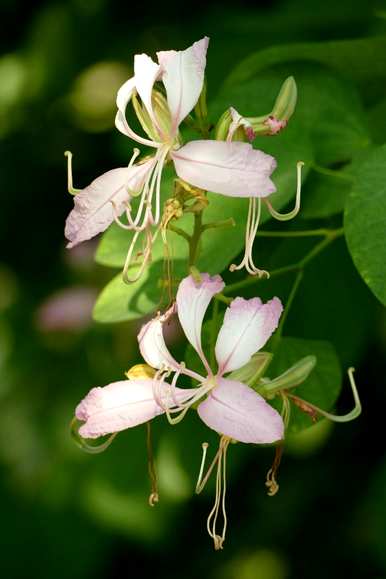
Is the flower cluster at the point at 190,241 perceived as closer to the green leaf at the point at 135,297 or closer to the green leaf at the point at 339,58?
the green leaf at the point at 135,297

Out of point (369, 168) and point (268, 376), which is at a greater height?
point (369, 168)

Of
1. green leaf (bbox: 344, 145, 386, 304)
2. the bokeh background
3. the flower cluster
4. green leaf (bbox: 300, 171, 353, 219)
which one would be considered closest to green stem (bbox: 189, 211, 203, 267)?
the flower cluster

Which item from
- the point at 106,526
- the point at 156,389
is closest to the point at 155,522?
the point at 106,526

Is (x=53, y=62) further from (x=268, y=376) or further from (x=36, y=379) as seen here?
(x=268, y=376)

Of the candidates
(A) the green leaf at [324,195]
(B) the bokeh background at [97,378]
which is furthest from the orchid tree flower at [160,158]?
(B) the bokeh background at [97,378]

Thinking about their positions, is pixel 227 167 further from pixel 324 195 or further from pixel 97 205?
pixel 324 195

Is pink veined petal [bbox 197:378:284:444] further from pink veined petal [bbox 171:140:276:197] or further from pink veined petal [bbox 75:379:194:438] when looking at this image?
pink veined petal [bbox 171:140:276:197]

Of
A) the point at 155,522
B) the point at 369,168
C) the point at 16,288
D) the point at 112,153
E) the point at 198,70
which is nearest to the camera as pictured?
the point at 198,70
